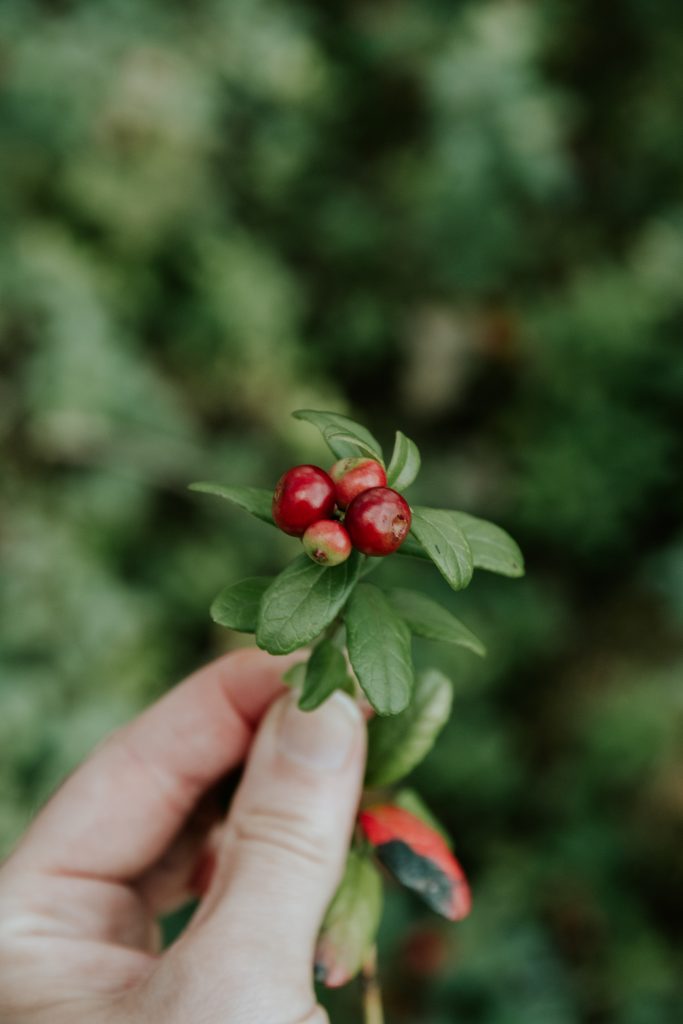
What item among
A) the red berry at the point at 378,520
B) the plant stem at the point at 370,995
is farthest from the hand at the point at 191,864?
the red berry at the point at 378,520

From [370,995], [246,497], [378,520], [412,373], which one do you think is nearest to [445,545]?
[378,520]

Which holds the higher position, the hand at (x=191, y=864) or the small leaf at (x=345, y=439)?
the small leaf at (x=345, y=439)

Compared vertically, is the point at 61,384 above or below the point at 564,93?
below

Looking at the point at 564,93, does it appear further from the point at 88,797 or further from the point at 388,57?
the point at 88,797

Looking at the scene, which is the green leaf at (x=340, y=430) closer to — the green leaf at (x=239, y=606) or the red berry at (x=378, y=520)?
the red berry at (x=378, y=520)

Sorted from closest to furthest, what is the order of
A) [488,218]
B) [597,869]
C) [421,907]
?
[421,907] < [597,869] < [488,218]

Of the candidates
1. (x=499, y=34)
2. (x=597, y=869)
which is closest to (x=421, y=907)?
(x=597, y=869)
